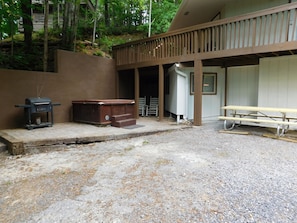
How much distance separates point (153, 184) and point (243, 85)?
7.17 m

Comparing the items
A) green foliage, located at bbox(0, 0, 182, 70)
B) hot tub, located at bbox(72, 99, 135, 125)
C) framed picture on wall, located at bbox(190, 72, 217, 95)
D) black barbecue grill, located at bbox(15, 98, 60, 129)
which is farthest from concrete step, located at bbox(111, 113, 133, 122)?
green foliage, located at bbox(0, 0, 182, 70)

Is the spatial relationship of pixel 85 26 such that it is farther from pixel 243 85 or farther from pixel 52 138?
pixel 52 138

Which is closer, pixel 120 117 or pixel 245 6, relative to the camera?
pixel 120 117

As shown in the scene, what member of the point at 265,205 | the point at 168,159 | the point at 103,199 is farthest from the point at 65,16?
the point at 265,205

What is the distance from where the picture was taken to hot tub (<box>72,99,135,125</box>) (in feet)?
22.6

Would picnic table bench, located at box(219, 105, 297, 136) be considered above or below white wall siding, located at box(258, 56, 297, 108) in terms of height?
below

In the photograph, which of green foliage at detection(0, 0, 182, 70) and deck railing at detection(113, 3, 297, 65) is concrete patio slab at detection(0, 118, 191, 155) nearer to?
deck railing at detection(113, 3, 297, 65)

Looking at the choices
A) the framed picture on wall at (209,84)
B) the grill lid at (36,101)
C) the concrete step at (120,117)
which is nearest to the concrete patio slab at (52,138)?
the concrete step at (120,117)

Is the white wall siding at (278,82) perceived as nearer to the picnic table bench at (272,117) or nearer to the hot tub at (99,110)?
the picnic table bench at (272,117)

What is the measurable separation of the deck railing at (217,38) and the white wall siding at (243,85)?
1195 millimetres

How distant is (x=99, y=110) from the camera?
22.5ft

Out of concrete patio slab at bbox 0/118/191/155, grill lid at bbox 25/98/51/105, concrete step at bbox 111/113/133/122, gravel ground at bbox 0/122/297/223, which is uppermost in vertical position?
grill lid at bbox 25/98/51/105

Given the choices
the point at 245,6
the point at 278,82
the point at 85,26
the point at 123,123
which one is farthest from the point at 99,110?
the point at 85,26

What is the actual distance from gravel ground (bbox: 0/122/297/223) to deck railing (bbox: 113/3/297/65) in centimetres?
346
